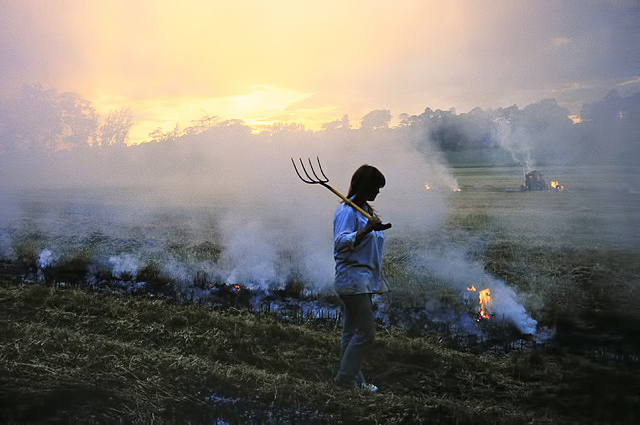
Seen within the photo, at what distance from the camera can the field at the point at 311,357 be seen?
354 cm

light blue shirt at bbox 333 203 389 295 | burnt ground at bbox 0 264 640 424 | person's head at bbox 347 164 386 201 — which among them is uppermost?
person's head at bbox 347 164 386 201

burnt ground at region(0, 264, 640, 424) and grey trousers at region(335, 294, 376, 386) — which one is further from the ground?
grey trousers at region(335, 294, 376, 386)

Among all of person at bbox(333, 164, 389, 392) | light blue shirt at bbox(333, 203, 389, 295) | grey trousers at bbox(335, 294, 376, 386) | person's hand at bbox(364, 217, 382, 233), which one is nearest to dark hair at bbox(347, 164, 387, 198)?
person at bbox(333, 164, 389, 392)

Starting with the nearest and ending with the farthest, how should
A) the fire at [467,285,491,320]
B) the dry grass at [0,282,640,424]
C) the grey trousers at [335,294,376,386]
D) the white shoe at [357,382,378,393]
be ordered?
the dry grass at [0,282,640,424] → the grey trousers at [335,294,376,386] → the white shoe at [357,382,378,393] → the fire at [467,285,491,320]

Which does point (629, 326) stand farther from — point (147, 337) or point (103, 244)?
point (103, 244)

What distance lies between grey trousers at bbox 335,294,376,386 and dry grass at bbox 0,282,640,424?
0.61ft

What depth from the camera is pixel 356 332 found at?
3.64 metres

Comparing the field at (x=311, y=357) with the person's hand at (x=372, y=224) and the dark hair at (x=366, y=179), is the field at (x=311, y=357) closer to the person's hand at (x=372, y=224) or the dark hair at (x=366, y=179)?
the person's hand at (x=372, y=224)

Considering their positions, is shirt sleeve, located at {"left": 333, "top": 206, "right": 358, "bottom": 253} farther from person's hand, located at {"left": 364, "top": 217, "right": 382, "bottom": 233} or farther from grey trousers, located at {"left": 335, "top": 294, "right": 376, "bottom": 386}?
grey trousers, located at {"left": 335, "top": 294, "right": 376, "bottom": 386}

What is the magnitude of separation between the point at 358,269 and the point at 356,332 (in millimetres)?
534

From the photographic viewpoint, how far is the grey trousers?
3.59 metres

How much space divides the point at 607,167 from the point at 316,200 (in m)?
9.09

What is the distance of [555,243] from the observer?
1118cm

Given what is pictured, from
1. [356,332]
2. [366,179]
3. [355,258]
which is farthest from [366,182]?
[356,332]
